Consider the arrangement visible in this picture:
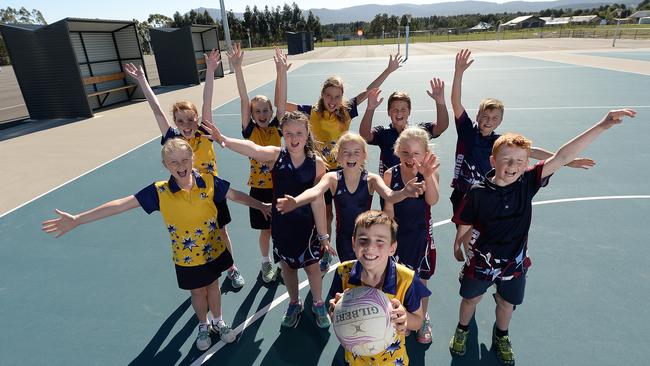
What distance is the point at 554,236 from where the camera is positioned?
498 cm

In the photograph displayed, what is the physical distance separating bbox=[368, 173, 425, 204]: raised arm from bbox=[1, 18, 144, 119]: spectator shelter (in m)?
15.2

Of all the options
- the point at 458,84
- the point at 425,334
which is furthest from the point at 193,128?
the point at 425,334

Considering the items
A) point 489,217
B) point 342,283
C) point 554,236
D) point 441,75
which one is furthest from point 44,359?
point 441,75

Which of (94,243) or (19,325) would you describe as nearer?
(19,325)

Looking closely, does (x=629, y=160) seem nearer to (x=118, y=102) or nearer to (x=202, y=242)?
(x=202, y=242)

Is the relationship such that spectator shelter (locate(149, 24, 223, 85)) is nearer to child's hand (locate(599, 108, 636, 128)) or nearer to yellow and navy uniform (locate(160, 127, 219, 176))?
yellow and navy uniform (locate(160, 127, 219, 176))

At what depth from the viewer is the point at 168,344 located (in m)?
3.58

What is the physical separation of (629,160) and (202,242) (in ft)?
27.9

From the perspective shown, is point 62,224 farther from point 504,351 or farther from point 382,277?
point 504,351

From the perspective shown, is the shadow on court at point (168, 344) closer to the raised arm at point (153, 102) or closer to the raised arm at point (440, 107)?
the raised arm at point (153, 102)

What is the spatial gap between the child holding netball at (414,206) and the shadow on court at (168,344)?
2.33 m

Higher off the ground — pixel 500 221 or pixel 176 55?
pixel 176 55

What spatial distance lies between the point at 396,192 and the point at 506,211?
34.3 inches

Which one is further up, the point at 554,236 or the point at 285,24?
the point at 285,24
